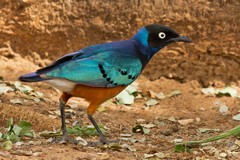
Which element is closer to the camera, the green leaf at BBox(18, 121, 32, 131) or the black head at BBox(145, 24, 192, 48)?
A: the green leaf at BBox(18, 121, 32, 131)

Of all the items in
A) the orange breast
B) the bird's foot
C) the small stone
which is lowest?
the small stone

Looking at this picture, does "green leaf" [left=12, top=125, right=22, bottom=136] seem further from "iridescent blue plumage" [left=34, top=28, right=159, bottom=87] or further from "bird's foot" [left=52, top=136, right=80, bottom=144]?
"iridescent blue plumage" [left=34, top=28, right=159, bottom=87]

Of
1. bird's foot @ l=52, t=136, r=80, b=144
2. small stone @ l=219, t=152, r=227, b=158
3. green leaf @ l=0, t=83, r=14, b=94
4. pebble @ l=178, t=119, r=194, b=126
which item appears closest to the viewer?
small stone @ l=219, t=152, r=227, b=158

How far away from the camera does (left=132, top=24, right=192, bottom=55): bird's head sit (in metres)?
6.26

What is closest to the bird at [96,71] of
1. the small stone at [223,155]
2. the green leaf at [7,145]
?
the green leaf at [7,145]

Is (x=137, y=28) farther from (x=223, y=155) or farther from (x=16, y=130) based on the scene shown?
(x=223, y=155)

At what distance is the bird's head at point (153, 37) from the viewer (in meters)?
6.26

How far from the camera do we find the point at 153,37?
6285mm

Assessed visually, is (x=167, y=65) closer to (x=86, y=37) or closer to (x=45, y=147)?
(x=86, y=37)

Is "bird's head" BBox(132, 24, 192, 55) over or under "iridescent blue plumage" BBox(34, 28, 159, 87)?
over

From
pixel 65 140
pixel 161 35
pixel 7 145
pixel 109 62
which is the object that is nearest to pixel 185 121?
pixel 161 35

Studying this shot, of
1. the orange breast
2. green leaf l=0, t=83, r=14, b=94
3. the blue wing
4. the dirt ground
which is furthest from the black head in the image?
green leaf l=0, t=83, r=14, b=94

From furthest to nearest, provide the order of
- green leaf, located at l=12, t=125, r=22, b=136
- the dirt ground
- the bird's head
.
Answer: the dirt ground, the bird's head, green leaf, located at l=12, t=125, r=22, b=136

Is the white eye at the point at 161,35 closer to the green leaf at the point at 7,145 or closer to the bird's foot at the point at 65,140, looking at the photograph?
the bird's foot at the point at 65,140
